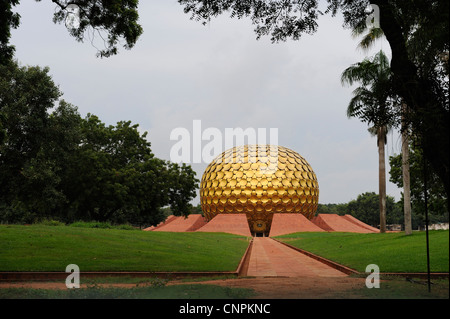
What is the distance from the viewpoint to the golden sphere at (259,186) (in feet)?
Answer: 143

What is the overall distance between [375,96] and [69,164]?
954 inches

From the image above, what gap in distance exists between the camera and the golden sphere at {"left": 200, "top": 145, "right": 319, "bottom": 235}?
43.6m

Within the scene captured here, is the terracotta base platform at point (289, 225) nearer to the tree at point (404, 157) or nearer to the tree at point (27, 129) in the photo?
the tree at point (404, 157)

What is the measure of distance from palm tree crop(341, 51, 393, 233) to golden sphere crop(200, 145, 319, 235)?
757 inches

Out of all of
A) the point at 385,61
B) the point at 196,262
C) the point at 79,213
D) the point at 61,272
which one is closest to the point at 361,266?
the point at 196,262

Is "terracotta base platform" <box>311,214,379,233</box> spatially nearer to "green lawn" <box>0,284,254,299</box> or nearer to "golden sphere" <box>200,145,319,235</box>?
"golden sphere" <box>200,145,319,235</box>

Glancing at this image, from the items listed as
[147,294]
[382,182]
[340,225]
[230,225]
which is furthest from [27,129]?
[340,225]

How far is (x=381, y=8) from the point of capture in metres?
7.28

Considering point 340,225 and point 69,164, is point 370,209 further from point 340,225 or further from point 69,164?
point 69,164

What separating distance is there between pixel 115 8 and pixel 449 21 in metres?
8.04

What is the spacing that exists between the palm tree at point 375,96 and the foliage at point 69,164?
41.6ft

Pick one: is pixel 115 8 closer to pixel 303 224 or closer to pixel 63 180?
pixel 63 180
